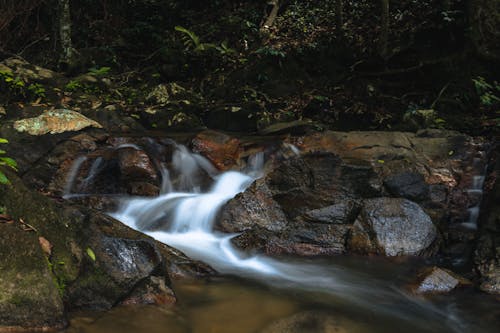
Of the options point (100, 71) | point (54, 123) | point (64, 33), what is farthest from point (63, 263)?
point (64, 33)

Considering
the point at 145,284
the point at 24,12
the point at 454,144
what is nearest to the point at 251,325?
the point at 145,284

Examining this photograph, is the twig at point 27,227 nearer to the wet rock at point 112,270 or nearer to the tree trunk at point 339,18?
the wet rock at point 112,270

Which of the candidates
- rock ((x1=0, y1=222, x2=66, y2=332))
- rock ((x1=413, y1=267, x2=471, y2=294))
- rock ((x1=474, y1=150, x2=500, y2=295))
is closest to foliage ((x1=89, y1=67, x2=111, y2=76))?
rock ((x1=0, y1=222, x2=66, y2=332))

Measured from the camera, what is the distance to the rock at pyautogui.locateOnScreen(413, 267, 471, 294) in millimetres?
4375

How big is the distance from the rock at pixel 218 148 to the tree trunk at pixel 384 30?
4529 mm

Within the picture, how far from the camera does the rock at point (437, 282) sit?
438 centimetres

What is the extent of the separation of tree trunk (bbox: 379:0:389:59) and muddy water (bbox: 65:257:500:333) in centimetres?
678

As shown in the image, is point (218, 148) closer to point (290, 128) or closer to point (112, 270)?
point (290, 128)

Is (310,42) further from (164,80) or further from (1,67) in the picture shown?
(1,67)

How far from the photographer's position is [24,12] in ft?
38.2

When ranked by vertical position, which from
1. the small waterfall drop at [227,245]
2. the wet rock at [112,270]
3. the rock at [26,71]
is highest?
the rock at [26,71]

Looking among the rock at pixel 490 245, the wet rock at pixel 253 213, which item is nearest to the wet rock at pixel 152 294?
the wet rock at pixel 253 213

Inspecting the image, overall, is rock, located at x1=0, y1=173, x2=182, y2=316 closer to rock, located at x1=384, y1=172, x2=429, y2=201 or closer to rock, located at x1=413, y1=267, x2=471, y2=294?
rock, located at x1=413, y1=267, x2=471, y2=294

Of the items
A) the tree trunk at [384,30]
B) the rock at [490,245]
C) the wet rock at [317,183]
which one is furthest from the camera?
the tree trunk at [384,30]
